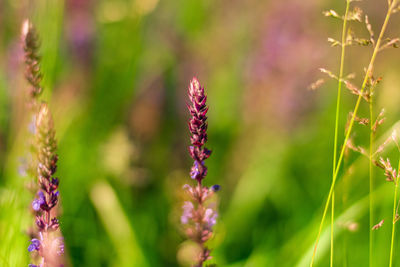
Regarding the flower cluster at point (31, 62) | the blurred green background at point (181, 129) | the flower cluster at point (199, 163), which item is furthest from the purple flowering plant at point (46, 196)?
the blurred green background at point (181, 129)

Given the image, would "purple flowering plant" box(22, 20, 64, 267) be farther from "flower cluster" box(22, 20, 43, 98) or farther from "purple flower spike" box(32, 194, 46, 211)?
"flower cluster" box(22, 20, 43, 98)

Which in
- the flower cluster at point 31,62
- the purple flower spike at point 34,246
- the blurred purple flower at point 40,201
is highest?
the flower cluster at point 31,62

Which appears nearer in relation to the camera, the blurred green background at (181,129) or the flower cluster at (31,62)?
the flower cluster at (31,62)

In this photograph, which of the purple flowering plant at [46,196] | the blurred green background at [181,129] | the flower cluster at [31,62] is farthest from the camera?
the blurred green background at [181,129]

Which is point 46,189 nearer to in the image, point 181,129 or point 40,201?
point 40,201

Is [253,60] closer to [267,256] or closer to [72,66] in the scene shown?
[72,66]

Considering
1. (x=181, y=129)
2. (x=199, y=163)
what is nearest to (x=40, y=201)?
(x=199, y=163)

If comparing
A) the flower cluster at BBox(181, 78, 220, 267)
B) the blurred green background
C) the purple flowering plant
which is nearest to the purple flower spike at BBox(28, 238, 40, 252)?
the purple flowering plant

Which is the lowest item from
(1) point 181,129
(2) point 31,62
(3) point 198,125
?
(3) point 198,125

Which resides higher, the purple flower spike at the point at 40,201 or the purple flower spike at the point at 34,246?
the purple flower spike at the point at 40,201

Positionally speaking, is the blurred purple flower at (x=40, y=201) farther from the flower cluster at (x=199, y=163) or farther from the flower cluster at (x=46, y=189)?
the flower cluster at (x=199, y=163)
